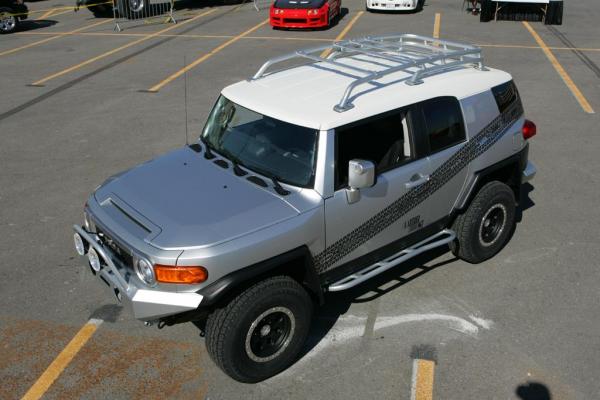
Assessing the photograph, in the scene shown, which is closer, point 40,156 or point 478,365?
point 478,365

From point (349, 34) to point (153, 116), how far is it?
826cm

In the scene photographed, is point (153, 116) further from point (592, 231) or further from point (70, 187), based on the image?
point (592, 231)

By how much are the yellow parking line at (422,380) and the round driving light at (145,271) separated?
82.7 inches

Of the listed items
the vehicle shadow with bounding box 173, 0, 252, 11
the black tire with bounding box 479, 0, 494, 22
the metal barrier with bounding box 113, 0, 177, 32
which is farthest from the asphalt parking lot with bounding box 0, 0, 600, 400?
the vehicle shadow with bounding box 173, 0, 252, 11

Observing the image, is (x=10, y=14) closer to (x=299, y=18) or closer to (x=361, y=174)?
(x=299, y=18)

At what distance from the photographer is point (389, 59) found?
587cm

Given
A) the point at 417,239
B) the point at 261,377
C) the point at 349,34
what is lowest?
the point at 261,377

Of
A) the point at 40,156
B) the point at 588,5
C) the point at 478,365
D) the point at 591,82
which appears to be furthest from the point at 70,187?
the point at 588,5

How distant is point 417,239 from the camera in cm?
549

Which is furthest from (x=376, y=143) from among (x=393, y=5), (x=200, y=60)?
(x=393, y=5)

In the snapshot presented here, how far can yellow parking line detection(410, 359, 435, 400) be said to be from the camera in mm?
4391

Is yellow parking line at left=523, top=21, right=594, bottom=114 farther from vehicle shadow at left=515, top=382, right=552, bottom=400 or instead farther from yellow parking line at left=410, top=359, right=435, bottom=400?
yellow parking line at left=410, top=359, right=435, bottom=400

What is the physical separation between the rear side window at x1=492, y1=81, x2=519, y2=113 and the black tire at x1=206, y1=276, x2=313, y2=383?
283 centimetres

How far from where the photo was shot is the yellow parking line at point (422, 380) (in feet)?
14.4
